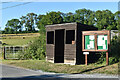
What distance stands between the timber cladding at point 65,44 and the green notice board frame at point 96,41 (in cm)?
73

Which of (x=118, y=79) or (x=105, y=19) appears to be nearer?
(x=118, y=79)

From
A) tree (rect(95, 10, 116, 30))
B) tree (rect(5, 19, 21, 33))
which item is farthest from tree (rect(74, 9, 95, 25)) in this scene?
tree (rect(5, 19, 21, 33))

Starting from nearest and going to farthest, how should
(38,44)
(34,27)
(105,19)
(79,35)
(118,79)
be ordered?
1. (118,79)
2. (79,35)
3. (38,44)
4. (105,19)
5. (34,27)

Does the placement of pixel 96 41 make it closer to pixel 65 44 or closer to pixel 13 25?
A: pixel 65 44

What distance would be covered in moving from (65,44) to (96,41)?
2.97 meters

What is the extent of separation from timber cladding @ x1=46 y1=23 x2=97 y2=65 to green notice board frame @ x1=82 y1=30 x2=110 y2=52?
733 millimetres

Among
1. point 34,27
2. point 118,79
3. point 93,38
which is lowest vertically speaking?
point 118,79

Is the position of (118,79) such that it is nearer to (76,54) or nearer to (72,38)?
(76,54)

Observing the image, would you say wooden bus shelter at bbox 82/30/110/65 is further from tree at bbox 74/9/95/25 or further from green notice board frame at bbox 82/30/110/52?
tree at bbox 74/9/95/25

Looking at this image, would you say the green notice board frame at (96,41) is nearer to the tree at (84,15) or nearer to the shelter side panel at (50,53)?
the shelter side panel at (50,53)

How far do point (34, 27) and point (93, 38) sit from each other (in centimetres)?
6873

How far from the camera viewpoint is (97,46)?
16.2m

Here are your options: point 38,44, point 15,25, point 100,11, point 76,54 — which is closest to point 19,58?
point 38,44

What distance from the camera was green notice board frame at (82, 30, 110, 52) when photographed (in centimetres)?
1590
